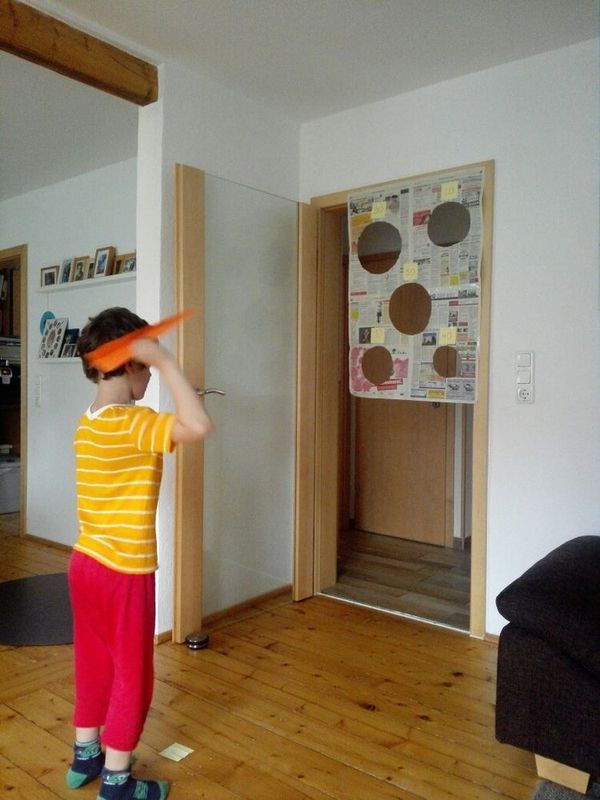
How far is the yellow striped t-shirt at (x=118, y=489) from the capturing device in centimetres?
→ 165

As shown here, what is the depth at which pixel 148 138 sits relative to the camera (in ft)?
9.45

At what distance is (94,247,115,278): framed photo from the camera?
4.16 meters

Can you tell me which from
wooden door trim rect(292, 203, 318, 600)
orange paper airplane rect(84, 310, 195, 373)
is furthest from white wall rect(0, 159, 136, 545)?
orange paper airplane rect(84, 310, 195, 373)

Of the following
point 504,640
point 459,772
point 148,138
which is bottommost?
point 459,772

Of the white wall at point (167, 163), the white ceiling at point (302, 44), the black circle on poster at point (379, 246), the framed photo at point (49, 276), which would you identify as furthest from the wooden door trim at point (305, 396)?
the framed photo at point (49, 276)

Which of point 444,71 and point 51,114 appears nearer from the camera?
point 444,71

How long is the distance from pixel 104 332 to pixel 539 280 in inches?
73.3

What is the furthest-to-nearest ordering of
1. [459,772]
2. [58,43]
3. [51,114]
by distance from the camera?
[51,114] < [58,43] < [459,772]

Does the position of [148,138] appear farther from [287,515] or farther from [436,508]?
[436,508]

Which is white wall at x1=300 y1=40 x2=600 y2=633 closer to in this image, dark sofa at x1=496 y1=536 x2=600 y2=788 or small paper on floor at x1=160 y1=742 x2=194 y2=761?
dark sofa at x1=496 y1=536 x2=600 y2=788

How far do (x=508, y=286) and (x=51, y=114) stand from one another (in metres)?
2.38

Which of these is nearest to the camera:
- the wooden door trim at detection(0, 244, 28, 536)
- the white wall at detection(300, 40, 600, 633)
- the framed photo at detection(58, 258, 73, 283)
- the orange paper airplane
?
the orange paper airplane

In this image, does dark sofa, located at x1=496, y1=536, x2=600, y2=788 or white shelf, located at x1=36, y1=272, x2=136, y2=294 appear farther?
white shelf, located at x1=36, y1=272, x2=136, y2=294

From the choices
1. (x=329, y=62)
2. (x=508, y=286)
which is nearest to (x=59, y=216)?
(x=329, y=62)
